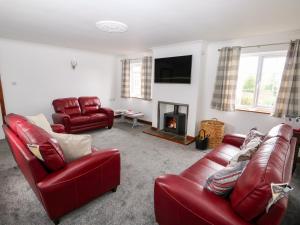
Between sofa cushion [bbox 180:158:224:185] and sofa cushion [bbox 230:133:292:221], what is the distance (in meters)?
0.59

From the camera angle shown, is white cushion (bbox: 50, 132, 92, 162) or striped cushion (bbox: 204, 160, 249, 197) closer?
striped cushion (bbox: 204, 160, 249, 197)

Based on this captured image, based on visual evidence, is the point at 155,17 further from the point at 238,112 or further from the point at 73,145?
the point at 238,112

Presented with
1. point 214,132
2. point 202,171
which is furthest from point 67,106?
point 202,171

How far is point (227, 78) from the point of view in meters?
3.51

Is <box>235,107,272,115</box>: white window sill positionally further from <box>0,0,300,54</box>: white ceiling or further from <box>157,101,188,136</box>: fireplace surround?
<box>0,0,300,54</box>: white ceiling

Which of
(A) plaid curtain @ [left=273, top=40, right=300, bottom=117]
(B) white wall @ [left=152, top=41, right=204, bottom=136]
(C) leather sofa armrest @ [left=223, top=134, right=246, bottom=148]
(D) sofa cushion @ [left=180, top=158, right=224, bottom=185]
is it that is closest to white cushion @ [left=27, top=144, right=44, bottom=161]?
(D) sofa cushion @ [left=180, top=158, right=224, bottom=185]

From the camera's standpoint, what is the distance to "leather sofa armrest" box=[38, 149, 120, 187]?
1.46m

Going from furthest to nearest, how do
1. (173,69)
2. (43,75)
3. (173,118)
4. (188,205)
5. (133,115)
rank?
1. (133,115)
2. (43,75)
3. (173,118)
4. (173,69)
5. (188,205)

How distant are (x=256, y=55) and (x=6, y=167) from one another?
16.1ft

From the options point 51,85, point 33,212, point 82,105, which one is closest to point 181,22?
point 33,212

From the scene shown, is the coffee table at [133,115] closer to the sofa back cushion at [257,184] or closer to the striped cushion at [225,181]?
the striped cushion at [225,181]

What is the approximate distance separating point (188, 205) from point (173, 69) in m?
3.34

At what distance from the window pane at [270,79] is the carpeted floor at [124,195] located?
4.64ft

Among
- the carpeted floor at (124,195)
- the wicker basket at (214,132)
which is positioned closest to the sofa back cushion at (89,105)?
the carpeted floor at (124,195)
